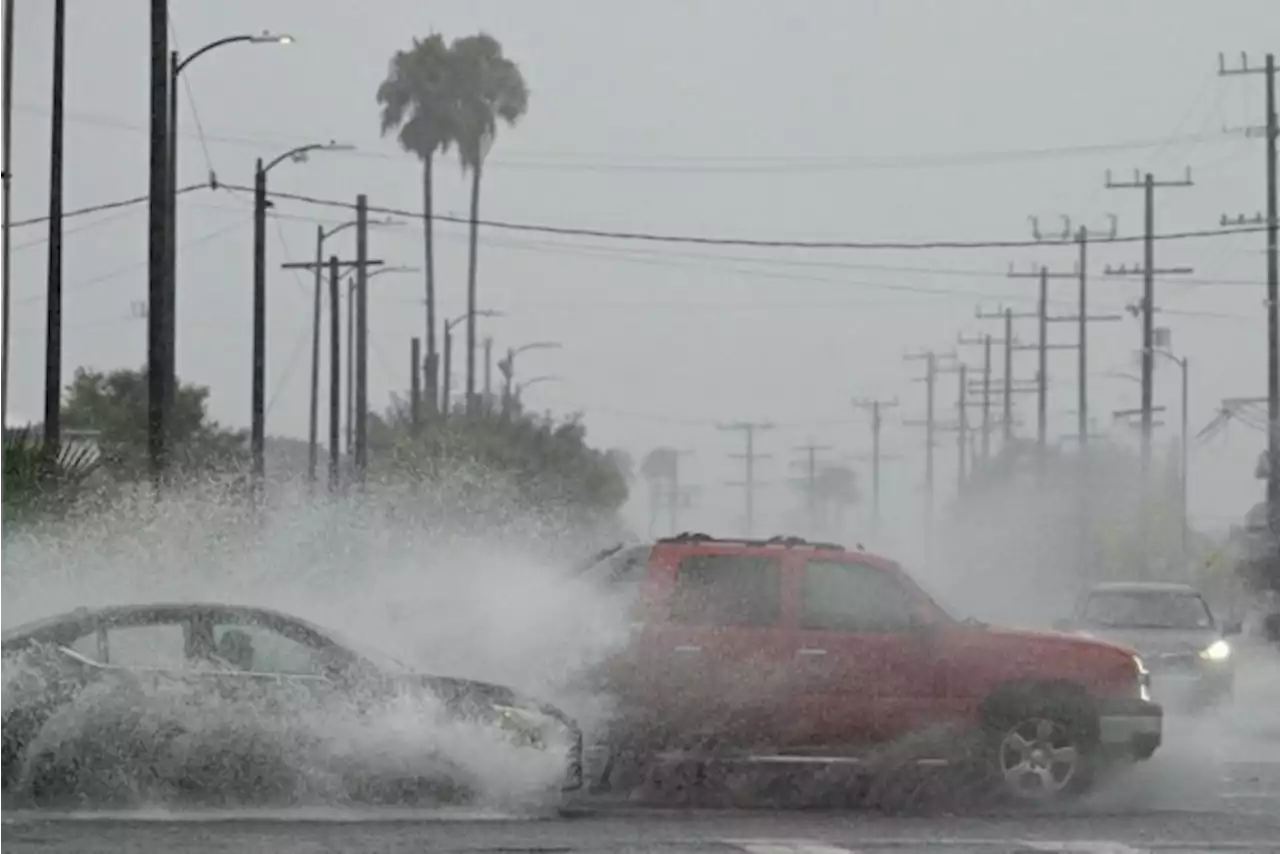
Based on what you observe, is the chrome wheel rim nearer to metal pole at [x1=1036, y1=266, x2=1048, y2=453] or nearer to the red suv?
the red suv

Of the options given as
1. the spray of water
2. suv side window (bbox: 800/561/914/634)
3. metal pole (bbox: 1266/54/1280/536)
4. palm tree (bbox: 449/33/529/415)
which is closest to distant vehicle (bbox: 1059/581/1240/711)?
the spray of water

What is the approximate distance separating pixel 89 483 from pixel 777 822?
16.3 meters

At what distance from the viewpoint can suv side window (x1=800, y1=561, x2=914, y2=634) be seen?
17969mm

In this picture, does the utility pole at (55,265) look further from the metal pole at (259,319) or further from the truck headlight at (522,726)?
the truck headlight at (522,726)

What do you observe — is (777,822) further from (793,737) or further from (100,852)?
(100,852)

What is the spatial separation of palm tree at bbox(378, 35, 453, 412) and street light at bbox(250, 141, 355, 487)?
3107cm

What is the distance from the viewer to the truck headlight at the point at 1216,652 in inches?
1066

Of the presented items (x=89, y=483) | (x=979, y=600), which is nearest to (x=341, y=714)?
(x=89, y=483)

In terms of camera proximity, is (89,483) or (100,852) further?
(89,483)

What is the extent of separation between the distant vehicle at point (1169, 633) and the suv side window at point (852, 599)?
8.93m

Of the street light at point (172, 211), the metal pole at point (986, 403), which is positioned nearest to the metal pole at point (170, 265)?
the street light at point (172, 211)

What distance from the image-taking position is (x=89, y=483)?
102ft

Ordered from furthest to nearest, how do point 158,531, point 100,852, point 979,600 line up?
1. point 979,600
2. point 158,531
3. point 100,852

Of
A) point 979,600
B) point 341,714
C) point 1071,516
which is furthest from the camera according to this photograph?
point 1071,516
